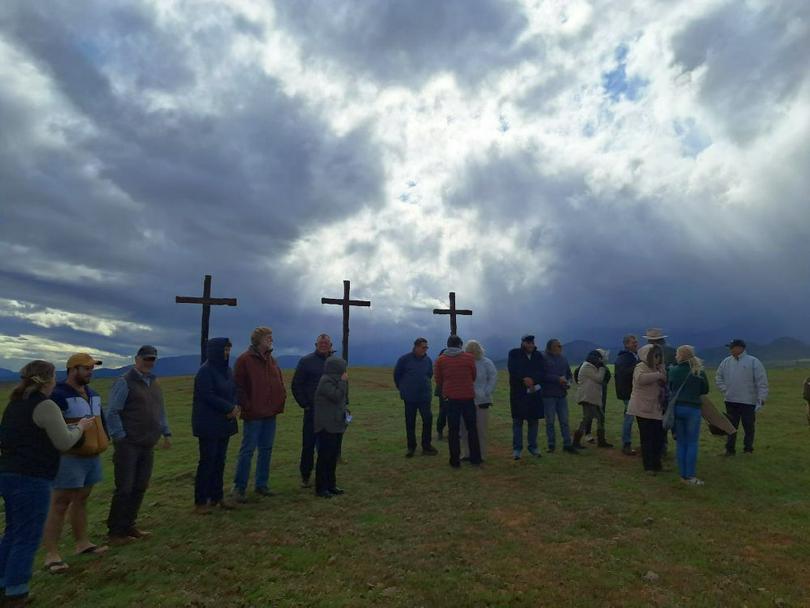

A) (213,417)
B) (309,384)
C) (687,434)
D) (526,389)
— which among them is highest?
(309,384)

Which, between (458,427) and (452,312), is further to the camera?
(452,312)

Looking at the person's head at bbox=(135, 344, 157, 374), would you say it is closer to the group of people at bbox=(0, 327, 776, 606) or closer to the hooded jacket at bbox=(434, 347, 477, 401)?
the group of people at bbox=(0, 327, 776, 606)

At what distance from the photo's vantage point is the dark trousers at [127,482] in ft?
23.2

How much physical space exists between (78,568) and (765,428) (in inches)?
719

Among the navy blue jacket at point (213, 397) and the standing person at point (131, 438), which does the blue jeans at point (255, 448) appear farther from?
the standing person at point (131, 438)

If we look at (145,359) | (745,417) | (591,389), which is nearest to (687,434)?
(591,389)

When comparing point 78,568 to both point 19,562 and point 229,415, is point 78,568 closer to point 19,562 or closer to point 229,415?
point 19,562

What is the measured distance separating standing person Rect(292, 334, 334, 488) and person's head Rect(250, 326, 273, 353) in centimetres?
90

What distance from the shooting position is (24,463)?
5.43 m

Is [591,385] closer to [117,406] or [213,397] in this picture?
[213,397]

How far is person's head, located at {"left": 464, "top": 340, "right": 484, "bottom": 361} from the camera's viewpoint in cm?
1212

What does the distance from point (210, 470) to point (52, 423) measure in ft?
10.6

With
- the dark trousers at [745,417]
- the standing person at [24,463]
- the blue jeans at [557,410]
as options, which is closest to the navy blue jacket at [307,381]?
the standing person at [24,463]

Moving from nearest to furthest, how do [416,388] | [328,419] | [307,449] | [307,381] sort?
[328,419], [307,381], [307,449], [416,388]
